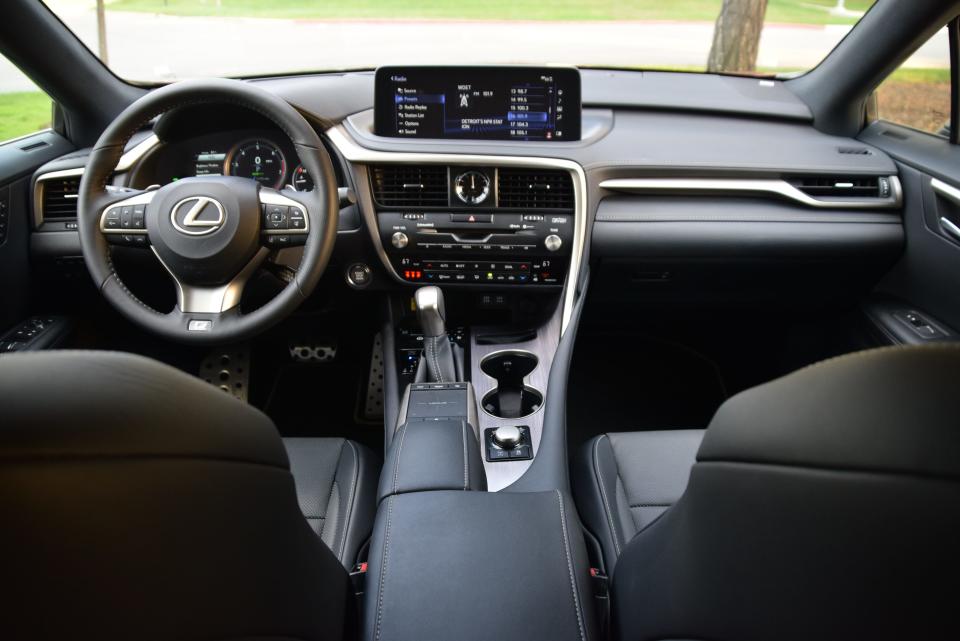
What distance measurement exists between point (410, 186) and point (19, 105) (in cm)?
128

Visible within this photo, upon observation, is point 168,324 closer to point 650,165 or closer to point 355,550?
point 355,550

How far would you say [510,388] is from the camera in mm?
2105

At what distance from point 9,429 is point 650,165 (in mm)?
1865

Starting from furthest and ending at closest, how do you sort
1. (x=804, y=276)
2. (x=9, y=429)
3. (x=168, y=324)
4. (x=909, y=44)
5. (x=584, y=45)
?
(x=584, y=45), (x=804, y=276), (x=909, y=44), (x=168, y=324), (x=9, y=429)

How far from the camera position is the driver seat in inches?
19.9

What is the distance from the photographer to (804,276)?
88.0 inches

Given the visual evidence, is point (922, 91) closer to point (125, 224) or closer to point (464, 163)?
point (464, 163)

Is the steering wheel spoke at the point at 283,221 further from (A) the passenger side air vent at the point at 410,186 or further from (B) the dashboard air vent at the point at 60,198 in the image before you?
(B) the dashboard air vent at the point at 60,198

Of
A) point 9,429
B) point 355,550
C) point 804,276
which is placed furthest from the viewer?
point 804,276

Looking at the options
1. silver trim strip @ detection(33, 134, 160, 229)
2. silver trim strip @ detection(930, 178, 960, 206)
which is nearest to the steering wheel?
silver trim strip @ detection(33, 134, 160, 229)

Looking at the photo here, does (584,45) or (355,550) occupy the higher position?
(584,45)

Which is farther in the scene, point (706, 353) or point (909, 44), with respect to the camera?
A: point (706, 353)

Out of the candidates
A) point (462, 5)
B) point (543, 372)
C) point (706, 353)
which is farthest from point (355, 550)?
point (462, 5)

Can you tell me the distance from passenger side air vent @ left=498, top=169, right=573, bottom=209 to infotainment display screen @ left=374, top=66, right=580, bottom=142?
107 millimetres
